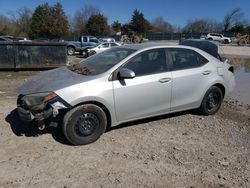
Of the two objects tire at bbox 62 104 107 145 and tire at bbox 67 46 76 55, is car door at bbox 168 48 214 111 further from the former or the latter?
tire at bbox 67 46 76 55

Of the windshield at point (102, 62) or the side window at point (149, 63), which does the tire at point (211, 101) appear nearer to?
the side window at point (149, 63)

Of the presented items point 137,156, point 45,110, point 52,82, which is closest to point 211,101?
point 137,156

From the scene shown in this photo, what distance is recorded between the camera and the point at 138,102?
17.5 ft

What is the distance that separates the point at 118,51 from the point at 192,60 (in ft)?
5.01

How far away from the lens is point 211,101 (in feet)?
21.3

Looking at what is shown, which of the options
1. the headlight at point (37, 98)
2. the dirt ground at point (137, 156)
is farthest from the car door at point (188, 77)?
the headlight at point (37, 98)

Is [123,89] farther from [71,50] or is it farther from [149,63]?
[71,50]

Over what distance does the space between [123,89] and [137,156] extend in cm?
118

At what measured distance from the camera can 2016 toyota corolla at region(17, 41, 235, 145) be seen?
15.6 ft

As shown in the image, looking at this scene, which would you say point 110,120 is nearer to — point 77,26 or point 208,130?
point 208,130

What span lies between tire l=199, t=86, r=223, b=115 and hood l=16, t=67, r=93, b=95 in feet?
8.70

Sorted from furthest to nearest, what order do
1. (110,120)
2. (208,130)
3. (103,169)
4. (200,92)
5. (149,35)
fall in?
(149,35)
(200,92)
(208,130)
(110,120)
(103,169)

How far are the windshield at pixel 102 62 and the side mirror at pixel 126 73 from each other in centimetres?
25

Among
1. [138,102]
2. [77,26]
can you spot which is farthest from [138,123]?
[77,26]
